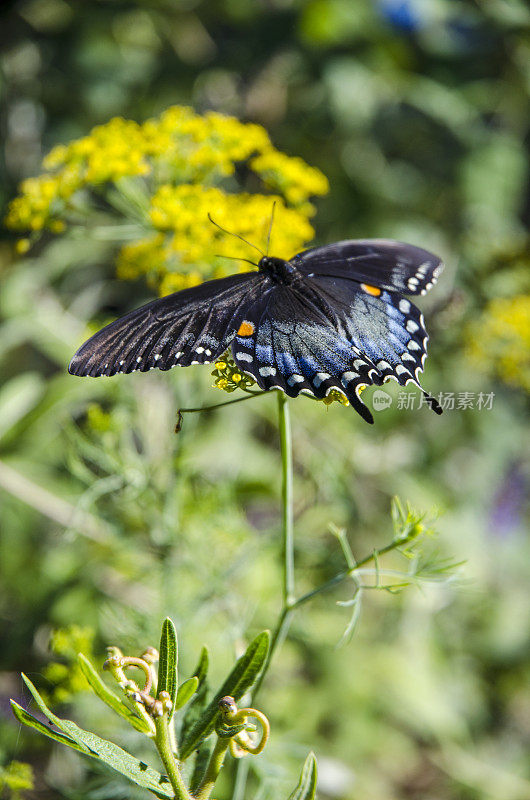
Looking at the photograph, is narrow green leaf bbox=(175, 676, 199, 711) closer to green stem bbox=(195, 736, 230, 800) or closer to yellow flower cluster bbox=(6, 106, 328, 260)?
green stem bbox=(195, 736, 230, 800)

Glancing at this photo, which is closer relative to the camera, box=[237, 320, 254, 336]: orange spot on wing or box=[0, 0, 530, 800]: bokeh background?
box=[237, 320, 254, 336]: orange spot on wing

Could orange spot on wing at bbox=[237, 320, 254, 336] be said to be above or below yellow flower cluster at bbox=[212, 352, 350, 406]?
above

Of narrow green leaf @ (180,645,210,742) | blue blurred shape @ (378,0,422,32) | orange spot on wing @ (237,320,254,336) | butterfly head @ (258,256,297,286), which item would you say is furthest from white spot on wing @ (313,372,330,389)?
blue blurred shape @ (378,0,422,32)

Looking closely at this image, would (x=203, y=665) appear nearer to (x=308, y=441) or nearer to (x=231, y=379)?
(x=231, y=379)

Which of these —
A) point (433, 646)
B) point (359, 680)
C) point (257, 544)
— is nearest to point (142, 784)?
point (257, 544)

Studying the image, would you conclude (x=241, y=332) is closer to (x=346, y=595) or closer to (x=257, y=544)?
(x=257, y=544)

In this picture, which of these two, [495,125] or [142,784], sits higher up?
[495,125]

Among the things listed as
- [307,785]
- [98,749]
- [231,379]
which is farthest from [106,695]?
[231,379]
